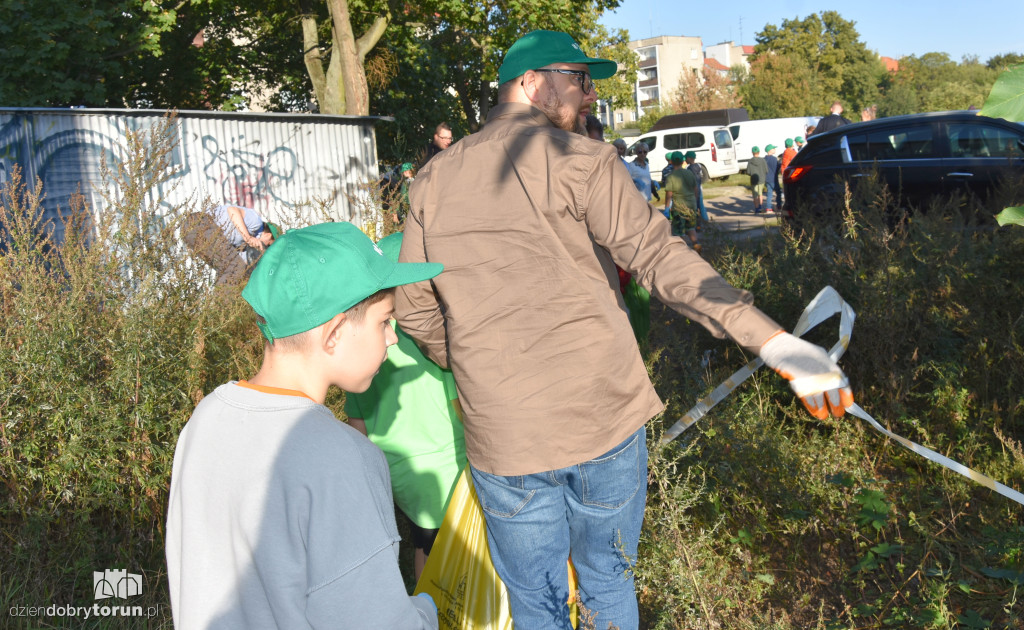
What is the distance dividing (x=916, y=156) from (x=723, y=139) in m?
18.6

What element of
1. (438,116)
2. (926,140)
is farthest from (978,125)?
(438,116)

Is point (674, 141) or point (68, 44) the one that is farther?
point (674, 141)

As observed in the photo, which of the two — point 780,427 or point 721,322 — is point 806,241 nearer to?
point 780,427

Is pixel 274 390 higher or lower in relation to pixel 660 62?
lower

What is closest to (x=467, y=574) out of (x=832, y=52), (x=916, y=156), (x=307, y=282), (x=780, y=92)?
(x=307, y=282)

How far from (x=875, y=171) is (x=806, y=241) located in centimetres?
73

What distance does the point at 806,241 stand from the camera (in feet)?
19.2

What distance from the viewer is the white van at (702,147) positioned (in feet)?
87.3

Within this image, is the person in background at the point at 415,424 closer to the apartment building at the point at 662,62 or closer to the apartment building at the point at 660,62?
the apartment building at the point at 662,62

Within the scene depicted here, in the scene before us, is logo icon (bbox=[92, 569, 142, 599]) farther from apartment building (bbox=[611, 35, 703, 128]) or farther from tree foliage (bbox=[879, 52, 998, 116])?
apartment building (bbox=[611, 35, 703, 128])

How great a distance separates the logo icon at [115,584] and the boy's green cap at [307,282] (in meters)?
2.02

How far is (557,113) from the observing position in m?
2.19

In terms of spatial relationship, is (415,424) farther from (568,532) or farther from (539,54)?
(539,54)

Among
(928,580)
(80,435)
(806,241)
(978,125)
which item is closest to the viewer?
(928,580)
